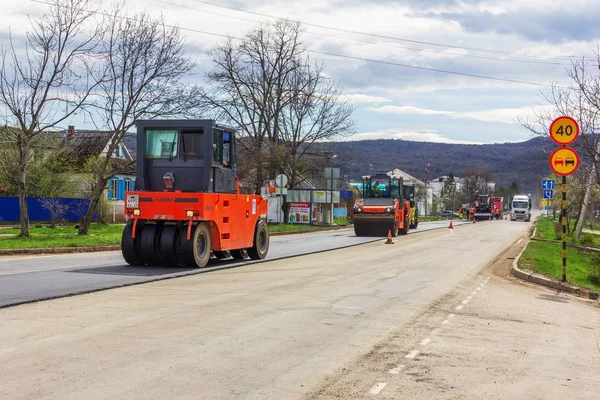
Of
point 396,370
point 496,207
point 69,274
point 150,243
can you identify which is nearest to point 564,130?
point 150,243

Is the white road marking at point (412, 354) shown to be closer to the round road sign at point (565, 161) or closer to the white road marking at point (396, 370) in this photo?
the white road marking at point (396, 370)

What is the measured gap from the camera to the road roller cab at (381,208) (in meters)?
36.6

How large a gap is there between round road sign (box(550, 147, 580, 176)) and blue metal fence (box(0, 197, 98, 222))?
106ft

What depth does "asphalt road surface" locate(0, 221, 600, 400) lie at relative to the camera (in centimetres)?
623

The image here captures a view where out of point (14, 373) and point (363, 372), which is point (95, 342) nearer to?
point (14, 373)

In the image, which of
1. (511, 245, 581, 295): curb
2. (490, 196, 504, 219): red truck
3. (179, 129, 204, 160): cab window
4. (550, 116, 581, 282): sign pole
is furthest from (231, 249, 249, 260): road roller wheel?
(490, 196, 504, 219): red truck

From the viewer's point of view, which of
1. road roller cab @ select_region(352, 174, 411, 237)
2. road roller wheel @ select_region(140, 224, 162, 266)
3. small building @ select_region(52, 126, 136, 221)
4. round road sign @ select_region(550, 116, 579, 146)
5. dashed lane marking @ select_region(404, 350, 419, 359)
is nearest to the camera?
dashed lane marking @ select_region(404, 350, 419, 359)

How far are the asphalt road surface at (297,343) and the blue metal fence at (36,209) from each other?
32.8 m

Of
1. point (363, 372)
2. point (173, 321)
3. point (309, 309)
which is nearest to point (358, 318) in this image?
point (309, 309)

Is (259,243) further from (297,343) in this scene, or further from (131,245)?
(297,343)

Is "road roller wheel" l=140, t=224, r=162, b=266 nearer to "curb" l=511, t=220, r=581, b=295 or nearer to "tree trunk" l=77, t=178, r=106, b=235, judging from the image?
"curb" l=511, t=220, r=581, b=295

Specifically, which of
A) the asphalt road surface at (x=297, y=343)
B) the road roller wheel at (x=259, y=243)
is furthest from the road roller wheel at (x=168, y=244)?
the road roller wheel at (x=259, y=243)

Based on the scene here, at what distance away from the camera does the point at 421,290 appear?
554 inches

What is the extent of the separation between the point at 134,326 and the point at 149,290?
3.81m
